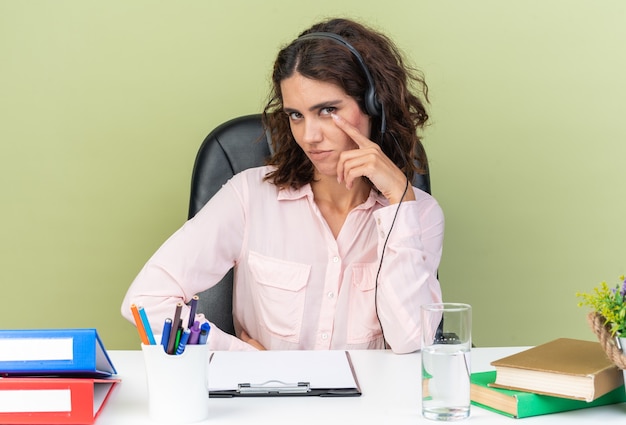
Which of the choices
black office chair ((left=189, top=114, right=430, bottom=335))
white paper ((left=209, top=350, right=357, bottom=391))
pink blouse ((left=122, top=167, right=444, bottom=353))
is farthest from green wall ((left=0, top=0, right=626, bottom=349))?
white paper ((left=209, top=350, right=357, bottom=391))

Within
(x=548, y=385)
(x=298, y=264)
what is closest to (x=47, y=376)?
(x=548, y=385)

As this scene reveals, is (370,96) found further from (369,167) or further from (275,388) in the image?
(275,388)

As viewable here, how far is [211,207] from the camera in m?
1.71

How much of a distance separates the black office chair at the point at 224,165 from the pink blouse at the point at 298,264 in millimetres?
43

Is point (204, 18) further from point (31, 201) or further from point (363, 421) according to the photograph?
point (363, 421)

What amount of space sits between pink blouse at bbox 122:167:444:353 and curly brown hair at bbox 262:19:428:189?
0.06m

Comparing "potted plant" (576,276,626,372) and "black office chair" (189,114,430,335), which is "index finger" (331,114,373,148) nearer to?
"black office chair" (189,114,430,335)

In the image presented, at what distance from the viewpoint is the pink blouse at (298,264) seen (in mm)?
1578

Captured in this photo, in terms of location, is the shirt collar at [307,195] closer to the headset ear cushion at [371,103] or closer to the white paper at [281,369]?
the headset ear cushion at [371,103]

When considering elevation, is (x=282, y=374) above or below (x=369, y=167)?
below

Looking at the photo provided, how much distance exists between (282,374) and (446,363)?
281 mm

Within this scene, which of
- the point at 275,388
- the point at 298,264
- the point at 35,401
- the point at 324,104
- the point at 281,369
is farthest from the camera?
the point at 298,264

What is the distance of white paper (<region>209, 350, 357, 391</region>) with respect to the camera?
112 cm

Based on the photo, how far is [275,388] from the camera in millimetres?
1090
